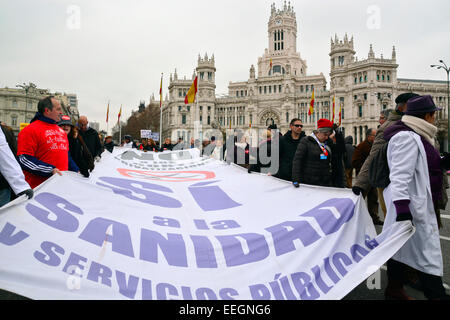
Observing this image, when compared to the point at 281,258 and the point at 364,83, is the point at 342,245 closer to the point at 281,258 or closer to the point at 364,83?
the point at 281,258

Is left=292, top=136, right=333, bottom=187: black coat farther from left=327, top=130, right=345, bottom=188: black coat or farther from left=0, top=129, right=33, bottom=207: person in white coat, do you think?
left=0, top=129, right=33, bottom=207: person in white coat

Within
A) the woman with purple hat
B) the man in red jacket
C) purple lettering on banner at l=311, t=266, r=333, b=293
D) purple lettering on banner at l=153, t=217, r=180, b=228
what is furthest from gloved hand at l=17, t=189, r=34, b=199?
purple lettering on banner at l=311, t=266, r=333, b=293

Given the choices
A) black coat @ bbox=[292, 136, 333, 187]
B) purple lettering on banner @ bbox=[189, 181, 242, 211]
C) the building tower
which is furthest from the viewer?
the building tower

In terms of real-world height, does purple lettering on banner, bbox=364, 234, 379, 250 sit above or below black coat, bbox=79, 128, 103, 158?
below

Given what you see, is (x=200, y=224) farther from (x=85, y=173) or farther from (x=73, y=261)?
(x=85, y=173)

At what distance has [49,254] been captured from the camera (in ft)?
9.25

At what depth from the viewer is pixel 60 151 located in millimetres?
4352

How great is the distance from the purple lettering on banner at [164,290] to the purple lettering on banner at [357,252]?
206cm

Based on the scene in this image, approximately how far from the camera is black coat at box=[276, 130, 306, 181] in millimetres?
6027

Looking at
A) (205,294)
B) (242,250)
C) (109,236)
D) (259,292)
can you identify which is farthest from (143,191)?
(259,292)

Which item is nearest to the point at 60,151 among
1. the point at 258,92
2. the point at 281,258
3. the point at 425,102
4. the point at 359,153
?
the point at 281,258

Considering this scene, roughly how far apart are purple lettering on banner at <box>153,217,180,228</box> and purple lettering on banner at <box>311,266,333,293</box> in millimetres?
1607

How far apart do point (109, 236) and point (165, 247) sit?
598 mm
